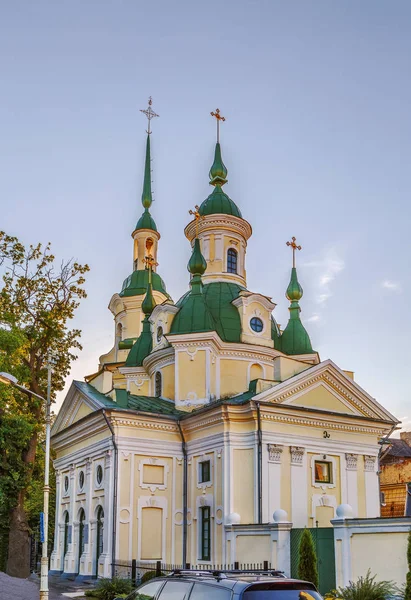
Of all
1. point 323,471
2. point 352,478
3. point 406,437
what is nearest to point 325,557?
point 323,471

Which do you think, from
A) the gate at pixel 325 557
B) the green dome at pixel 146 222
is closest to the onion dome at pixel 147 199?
the green dome at pixel 146 222

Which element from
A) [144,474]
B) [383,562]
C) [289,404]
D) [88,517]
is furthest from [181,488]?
[383,562]

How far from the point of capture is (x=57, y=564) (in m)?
33.2

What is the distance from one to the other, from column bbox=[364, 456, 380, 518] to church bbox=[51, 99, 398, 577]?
0.05 m

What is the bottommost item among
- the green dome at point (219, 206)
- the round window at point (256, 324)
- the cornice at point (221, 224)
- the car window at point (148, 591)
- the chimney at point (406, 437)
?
the car window at point (148, 591)

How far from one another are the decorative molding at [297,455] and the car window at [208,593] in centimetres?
1897

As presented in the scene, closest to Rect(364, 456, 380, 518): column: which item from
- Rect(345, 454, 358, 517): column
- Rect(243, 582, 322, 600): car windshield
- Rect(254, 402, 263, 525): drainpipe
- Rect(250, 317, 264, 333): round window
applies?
Rect(345, 454, 358, 517): column

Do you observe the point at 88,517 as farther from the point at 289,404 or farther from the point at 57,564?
the point at 289,404

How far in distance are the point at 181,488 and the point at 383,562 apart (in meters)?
12.5

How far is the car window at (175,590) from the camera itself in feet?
30.0

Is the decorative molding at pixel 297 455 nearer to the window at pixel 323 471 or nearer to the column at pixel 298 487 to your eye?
the column at pixel 298 487

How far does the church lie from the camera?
2703 centimetres

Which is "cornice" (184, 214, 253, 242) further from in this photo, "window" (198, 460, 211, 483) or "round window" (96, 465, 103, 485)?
"round window" (96, 465, 103, 485)

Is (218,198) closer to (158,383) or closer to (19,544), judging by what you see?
(158,383)
